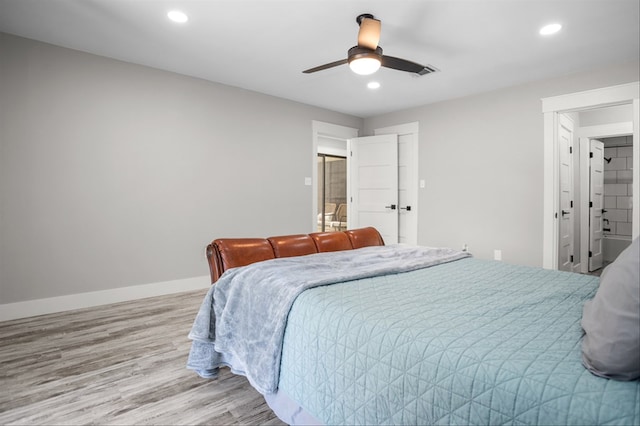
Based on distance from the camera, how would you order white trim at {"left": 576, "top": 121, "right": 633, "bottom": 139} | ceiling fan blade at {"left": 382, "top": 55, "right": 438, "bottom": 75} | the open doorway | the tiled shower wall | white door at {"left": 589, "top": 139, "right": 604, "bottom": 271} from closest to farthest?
ceiling fan blade at {"left": 382, "top": 55, "right": 438, "bottom": 75} → white trim at {"left": 576, "top": 121, "right": 633, "bottom": 139} → white door at {"left": 589, "top": 139, "right": 604, "bottom": 271} → the tiled shower wall → the open doorway

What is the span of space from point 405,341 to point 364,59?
6.42 feet

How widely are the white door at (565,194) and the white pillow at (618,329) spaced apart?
12.5ft

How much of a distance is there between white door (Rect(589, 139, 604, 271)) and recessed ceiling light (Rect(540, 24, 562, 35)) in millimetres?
3150

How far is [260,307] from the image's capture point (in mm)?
1697

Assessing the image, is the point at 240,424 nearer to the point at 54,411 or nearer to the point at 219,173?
the point at 54,411

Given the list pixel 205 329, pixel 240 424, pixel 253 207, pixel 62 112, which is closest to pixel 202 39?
pixel 62 112

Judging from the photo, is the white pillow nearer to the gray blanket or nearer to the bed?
the bed

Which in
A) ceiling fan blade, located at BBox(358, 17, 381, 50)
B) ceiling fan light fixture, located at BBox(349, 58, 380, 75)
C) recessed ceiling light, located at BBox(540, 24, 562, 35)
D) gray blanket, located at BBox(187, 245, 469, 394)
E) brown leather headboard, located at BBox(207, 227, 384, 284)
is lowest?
gray blanket, located at BBox(187, 245, 469, 394)

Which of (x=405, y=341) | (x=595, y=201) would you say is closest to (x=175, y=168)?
(x=405, y=341)

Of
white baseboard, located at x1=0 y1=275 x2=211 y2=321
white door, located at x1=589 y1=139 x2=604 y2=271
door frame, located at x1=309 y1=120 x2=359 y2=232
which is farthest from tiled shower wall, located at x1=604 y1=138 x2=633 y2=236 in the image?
white baseboard, located at x1=0 y1=275 x2=211 y2=321

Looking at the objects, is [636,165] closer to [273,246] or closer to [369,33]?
[369,33]

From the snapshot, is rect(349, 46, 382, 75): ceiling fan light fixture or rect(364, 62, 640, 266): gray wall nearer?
rect(349, 46, 382, 75): ceiling fan light fixture

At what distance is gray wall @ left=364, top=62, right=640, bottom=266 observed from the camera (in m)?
4.14

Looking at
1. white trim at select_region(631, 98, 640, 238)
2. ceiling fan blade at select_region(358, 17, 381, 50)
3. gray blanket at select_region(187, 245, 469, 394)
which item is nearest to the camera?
gray blanket at select_region(187, 245, 469, 394)
